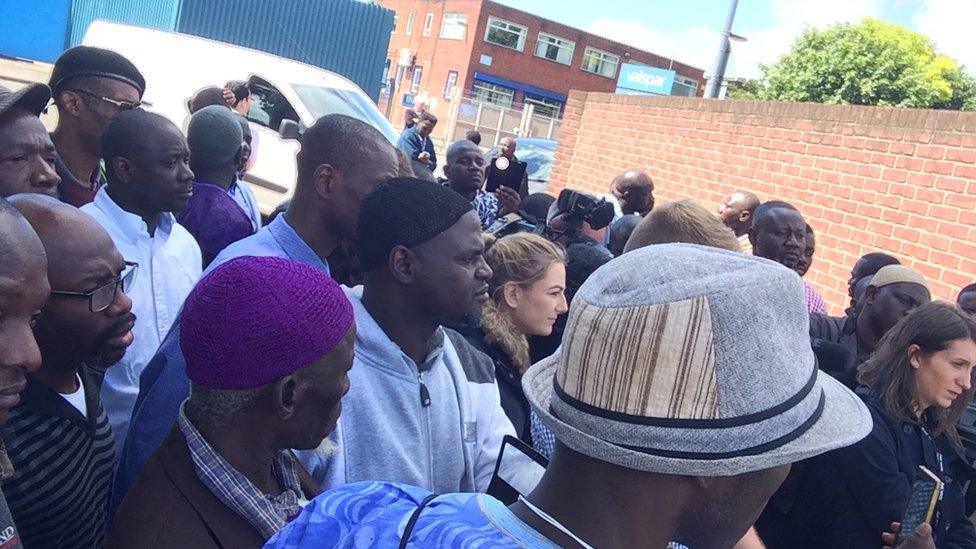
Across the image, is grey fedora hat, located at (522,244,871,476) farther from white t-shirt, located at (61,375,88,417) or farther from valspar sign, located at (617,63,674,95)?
valspar sign, located at (617,63,674,95)

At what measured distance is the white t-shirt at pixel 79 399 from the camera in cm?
201

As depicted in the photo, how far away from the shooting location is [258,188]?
835 cm

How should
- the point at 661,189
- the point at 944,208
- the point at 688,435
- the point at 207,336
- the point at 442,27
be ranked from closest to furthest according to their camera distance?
the point at 688,435, the point at 207,336, the point at 944,208, the point at 661,189, the point at 442,27

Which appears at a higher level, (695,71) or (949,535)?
(695,71)

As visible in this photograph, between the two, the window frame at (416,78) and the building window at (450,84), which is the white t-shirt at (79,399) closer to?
the building window at (450,84)

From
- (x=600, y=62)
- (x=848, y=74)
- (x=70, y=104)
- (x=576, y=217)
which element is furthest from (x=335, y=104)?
(x=600, y=62)

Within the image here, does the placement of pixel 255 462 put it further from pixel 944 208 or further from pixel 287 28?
pixel 287 28

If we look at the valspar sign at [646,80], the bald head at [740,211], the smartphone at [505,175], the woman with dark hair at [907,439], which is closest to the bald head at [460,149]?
the smartphone at [505,175]

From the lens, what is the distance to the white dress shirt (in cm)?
258

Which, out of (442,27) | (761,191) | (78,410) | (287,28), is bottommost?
(78,410)

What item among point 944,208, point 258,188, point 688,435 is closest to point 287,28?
point 258,188

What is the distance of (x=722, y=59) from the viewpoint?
483 inches

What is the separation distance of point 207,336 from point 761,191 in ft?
24.6

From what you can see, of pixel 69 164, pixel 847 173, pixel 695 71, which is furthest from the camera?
pixel 695 71
